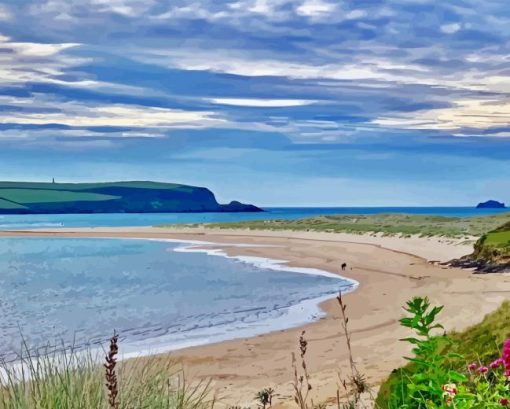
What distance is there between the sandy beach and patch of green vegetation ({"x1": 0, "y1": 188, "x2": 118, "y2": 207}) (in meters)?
161

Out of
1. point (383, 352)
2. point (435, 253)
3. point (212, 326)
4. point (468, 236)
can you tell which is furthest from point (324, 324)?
point (468, 236)

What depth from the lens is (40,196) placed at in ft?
620

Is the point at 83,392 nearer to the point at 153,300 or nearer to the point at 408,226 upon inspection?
the point at 153,300

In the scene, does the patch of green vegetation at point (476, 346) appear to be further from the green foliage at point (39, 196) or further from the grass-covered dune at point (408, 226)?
the green foliage at point (39, 196)

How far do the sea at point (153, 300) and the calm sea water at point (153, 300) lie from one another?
2 centimetres

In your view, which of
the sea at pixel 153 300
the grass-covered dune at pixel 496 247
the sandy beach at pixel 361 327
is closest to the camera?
the sandy beach at pixel 361 327

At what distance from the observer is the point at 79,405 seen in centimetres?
416

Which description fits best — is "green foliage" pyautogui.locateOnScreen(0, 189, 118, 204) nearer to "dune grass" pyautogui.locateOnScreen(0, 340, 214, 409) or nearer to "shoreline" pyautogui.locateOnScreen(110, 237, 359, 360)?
"shoreline" pyautogui.locateOnScreen(110, 237, 359, 360)

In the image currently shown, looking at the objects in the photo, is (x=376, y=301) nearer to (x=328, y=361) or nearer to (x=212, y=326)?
(x=212, y=326)

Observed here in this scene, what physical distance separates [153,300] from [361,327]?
7.59m

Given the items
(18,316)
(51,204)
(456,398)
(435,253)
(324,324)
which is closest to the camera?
(456,398)

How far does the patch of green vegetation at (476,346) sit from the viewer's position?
17.1 ft

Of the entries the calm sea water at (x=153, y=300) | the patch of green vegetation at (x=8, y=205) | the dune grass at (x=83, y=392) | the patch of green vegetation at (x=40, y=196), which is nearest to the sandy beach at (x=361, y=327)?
the calm sea water at (x=153, y=300)

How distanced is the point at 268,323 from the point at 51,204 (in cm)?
18317
